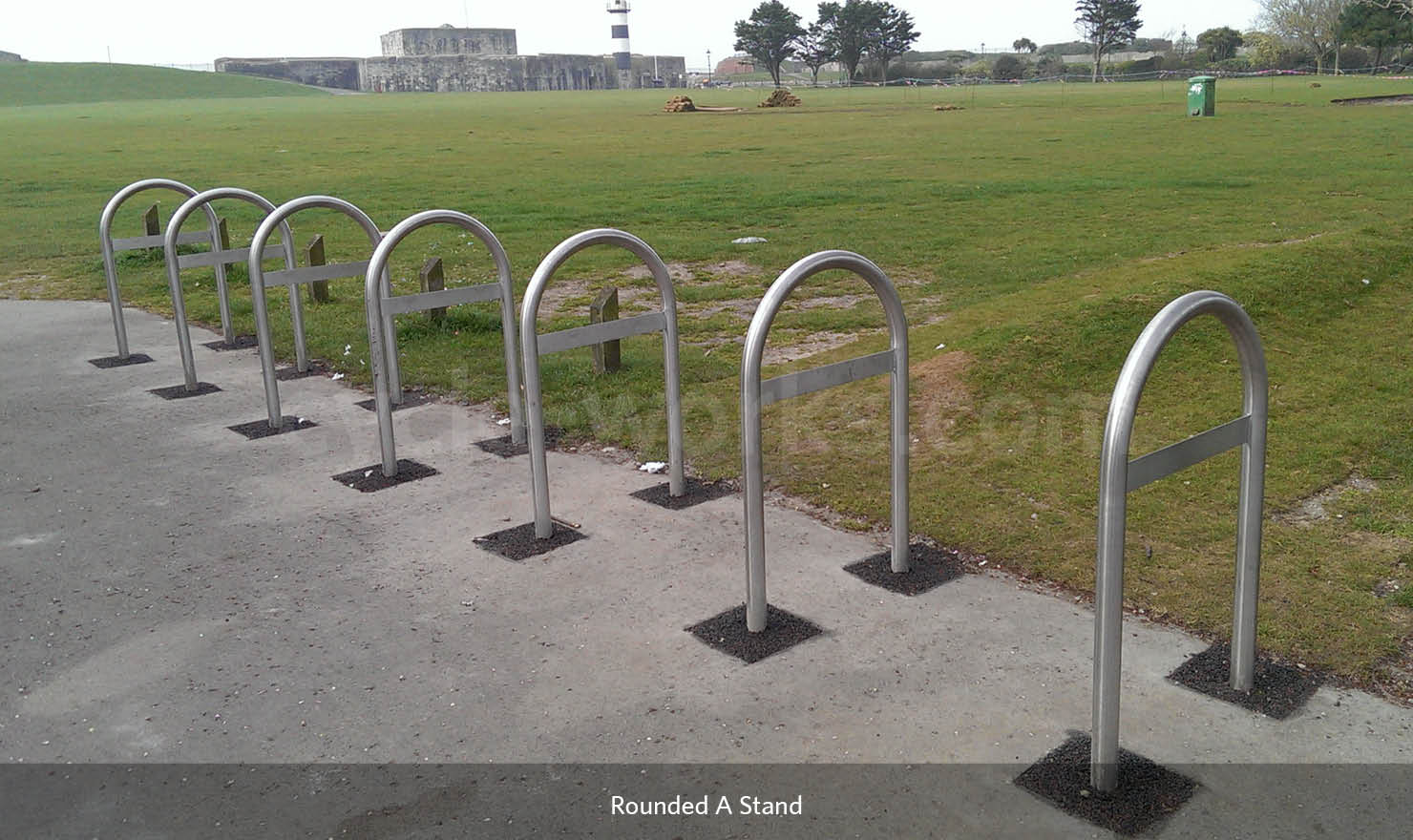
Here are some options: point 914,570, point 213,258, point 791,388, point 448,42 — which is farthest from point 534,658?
point 448,42

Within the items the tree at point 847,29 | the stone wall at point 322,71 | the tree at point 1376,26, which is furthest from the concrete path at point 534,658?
the stone wall at point 322,71

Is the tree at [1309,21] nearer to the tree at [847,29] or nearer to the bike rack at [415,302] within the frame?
the tree at [847,29]

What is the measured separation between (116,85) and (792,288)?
113 metres

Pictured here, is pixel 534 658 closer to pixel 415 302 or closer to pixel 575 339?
pixel 575 339

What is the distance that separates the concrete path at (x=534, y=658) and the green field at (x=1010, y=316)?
0.44 meters

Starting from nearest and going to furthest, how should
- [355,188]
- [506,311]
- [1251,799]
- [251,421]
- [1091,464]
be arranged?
[1251,799] → [1091,464] → [506,311] → [251,421] → [355,188]

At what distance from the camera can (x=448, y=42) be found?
13738 centimetres

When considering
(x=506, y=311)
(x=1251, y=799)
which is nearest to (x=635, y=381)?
(x=506, y=311)

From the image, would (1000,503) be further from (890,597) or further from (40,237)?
(40,237)

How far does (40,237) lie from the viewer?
15.1 m

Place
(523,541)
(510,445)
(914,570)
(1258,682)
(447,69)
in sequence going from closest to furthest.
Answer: (1258,682), (914,570), (523,541), (510,445), (447,69)

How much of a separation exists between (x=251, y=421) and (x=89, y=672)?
10.0 feet

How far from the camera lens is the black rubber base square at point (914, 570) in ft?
14.2

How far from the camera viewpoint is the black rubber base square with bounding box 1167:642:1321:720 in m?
3.41
